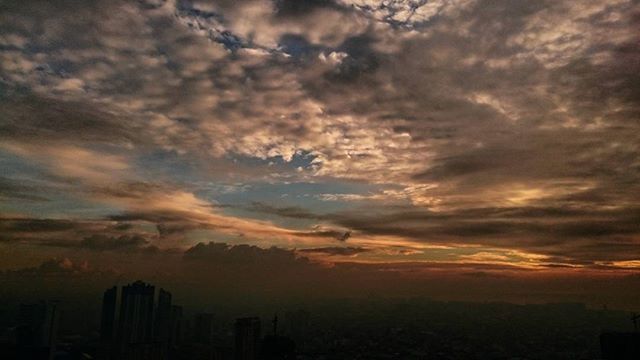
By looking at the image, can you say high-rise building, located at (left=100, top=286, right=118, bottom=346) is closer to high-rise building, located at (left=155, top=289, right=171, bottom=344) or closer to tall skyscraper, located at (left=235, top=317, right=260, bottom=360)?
high-rise building, located at (left=155, top=289, right=171, bottom=344)

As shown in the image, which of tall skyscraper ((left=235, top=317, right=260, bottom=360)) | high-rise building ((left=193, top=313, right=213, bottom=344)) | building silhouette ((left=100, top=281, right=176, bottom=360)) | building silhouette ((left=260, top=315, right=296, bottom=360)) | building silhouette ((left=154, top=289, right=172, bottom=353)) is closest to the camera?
building silhouette ((left=260, top=315, right=296, bottom=360))

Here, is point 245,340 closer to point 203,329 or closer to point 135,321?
point 135,321

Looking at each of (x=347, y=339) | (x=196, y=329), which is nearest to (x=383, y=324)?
(x=347, y=339)

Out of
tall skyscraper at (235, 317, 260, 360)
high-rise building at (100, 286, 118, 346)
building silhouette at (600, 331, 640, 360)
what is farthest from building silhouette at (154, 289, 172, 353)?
building silhouette at (600, 331, 640, 360)

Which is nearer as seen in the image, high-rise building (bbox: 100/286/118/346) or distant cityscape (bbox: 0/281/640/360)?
distant cityscape (bbox: 0/281/640/360)

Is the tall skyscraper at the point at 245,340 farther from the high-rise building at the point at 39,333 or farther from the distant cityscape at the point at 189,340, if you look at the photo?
the high-rise building at the point at 39,333

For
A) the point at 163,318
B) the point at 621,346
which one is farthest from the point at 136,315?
the point at 621,346

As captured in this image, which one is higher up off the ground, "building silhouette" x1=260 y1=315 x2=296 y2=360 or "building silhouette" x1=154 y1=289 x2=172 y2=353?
"building silhouette" x1=260 y1=315 x2=296 y2=360

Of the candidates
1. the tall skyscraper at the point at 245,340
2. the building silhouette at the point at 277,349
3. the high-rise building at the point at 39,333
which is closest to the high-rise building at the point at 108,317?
the high-rise building at the point at 39,333
